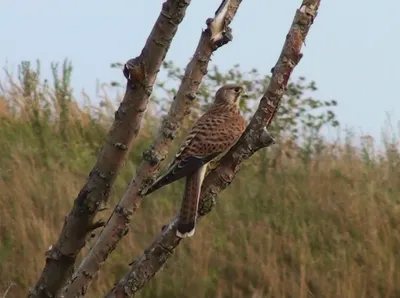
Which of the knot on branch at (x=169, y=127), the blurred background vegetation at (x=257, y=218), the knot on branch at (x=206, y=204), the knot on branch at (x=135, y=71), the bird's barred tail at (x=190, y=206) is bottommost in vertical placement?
the blurred background vegetation at (x=257, y=218)

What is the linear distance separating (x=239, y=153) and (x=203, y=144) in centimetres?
136

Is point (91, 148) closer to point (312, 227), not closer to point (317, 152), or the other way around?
point (317, 152)

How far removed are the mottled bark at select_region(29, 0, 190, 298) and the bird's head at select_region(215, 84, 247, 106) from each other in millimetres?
2307

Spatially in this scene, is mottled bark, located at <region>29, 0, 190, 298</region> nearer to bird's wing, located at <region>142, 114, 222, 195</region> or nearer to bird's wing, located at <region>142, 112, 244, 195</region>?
bird's wing, located at <region>142, 114, 222, 195</region>

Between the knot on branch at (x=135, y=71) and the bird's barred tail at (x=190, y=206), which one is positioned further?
the bird's barred tail at (x=190, y=206)

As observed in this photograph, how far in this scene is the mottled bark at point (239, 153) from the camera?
5.91 feet

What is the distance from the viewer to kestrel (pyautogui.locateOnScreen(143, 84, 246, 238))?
2.53 m

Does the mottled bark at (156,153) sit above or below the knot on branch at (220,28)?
below

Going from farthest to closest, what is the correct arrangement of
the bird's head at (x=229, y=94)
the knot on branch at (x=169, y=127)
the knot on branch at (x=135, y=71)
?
the bird's head at (x=229, y=94) → the knot on branch at (x=169, y=127) → the knot on branch at (x=135, y=71)

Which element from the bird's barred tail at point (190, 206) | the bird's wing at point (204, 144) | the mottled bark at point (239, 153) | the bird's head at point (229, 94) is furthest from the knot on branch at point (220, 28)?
the bird's head at point (229, 94)

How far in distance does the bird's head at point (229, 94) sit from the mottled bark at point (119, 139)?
2.31 meters

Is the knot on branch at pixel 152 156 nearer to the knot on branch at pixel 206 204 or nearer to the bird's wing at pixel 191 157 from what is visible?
the knot on branch at pixel 206 204

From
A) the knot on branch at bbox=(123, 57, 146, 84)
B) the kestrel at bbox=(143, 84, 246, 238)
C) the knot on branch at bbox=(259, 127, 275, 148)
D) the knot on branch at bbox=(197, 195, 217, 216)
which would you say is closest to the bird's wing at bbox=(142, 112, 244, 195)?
the kestrel at bbox=(143, 84, 246, 238)

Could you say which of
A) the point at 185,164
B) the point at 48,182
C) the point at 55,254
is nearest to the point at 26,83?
the point at 48,182
